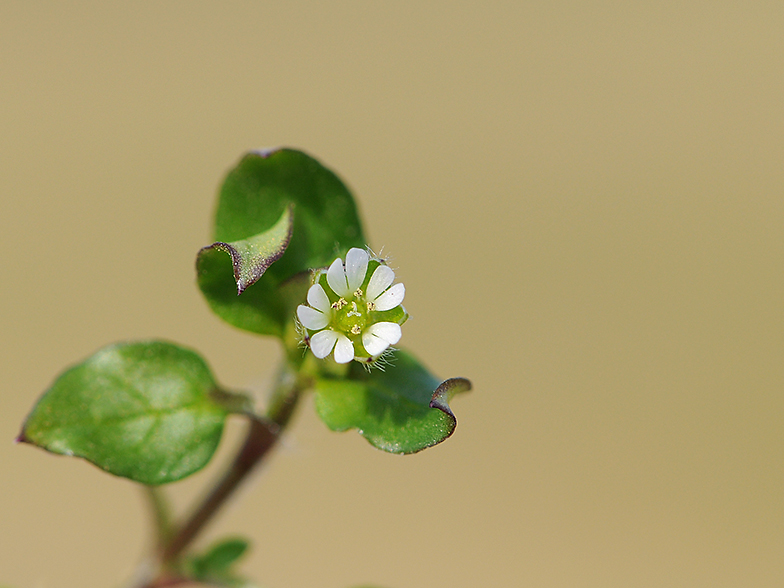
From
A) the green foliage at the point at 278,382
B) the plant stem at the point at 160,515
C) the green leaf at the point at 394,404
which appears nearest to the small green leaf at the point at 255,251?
the green foliage at the point at 278,382

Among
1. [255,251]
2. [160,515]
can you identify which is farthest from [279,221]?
[160,515]

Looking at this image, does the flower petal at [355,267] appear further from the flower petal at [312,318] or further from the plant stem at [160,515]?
the plant stem at [160,515]

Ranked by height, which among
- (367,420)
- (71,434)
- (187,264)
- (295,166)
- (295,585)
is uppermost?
(187,264)

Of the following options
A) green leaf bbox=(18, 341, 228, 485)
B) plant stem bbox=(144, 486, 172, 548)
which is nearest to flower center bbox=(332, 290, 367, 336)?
green leaf bbox=(18, 341, 228, 485)

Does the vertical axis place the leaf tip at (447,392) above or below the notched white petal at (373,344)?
below

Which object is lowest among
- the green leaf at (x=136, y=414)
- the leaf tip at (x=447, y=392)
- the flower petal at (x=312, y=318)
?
the green leaf at (x=136, y=414)

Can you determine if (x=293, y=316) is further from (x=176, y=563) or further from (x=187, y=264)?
(x=187, y=264)

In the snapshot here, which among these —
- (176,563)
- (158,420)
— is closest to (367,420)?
(158,420)
